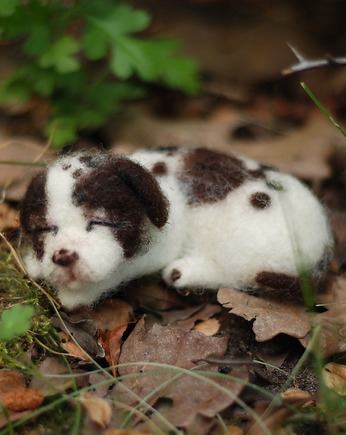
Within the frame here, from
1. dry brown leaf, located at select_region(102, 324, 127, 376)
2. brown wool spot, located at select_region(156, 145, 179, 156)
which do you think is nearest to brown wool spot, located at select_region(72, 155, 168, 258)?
dry brown leaf, located at select_region(102, 324, 127, 376)

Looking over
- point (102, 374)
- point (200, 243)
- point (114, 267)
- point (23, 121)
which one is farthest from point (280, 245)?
point (23, 121)

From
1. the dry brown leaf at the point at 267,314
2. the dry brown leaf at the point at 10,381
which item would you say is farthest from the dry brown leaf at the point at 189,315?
the dry brown leaf at the point at 10,381

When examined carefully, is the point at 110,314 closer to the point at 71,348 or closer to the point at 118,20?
the point at 71,348

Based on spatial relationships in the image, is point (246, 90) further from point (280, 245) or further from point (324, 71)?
point (280, 245)

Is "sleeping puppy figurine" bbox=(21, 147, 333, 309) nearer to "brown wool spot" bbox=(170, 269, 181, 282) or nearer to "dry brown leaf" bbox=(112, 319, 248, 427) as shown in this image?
"brown wool spot" bbox=(170, 269, 181, 282)

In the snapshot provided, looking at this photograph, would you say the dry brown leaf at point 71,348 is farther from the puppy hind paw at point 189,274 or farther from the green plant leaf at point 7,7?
the green plant leaf at point 7,7
